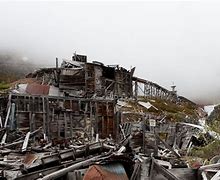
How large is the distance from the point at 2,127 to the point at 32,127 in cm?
249

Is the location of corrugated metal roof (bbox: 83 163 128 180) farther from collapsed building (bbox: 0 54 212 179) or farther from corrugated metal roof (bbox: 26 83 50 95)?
corrugated metal roof (bbox: 26 83 50 95)

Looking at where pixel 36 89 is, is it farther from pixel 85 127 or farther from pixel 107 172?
pixel 107 172

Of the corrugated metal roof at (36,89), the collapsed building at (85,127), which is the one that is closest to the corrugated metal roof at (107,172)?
the collapsed building at (85,127)

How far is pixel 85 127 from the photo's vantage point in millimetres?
24812

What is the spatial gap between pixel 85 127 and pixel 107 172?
54.5 ft

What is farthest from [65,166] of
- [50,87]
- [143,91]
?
[143,91]

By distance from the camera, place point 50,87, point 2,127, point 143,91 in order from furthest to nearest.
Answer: point 143,91, point 50,87, point 2,127

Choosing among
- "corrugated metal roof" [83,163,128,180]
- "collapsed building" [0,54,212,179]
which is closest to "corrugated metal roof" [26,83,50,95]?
"collapsed building" [0,54,212,179]

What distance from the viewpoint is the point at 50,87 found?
34969mm

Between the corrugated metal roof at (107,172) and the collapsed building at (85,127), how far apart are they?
20 millimetres

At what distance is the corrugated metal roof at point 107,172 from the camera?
799 cm

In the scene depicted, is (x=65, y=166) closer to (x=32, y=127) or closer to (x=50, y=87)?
(x=32, y=127)

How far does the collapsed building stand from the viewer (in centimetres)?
874

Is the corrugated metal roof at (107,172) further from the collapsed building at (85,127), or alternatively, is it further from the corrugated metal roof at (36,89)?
the corrugated metal roof at (36,89)
